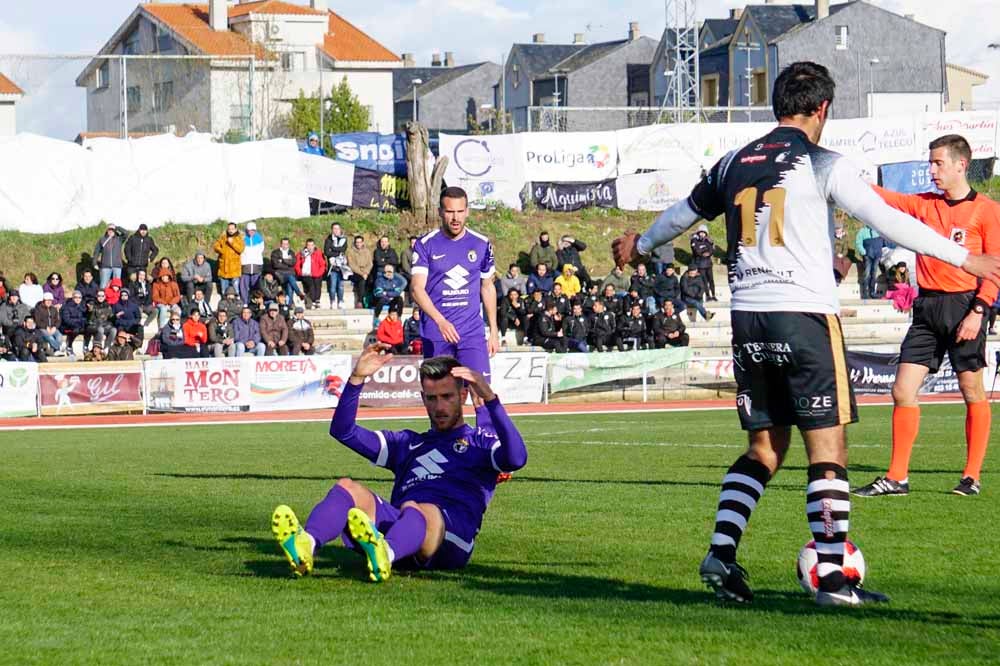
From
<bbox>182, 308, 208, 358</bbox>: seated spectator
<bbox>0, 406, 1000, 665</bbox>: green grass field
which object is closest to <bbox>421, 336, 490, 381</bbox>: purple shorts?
<bbox>0, 406, 1000, 665</bbox>: green grass field

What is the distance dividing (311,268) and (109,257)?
14.6 feet

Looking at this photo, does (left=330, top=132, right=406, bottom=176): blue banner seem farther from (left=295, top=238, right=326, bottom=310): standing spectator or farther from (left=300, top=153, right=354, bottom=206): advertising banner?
(left=295, top=238, right=326, bottom=310): standing spectator

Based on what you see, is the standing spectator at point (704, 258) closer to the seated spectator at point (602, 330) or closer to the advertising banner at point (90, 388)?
the seated spectator at point (602, 330)

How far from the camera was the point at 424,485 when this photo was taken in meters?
6.92

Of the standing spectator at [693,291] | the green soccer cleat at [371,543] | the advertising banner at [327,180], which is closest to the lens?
the green soccer cleat at [371,543]

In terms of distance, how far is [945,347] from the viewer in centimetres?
1016

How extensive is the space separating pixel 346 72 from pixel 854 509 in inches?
2870

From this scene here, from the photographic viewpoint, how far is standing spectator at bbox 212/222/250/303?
31.7m

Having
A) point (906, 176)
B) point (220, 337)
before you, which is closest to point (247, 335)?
point (220, 337)

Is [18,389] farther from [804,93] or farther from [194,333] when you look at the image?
[804,93]

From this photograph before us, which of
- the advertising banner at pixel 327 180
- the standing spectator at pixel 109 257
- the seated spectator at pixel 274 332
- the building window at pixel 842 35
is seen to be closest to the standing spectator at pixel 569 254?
the advertising banner at pixel 327 180

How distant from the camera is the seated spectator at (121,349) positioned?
27828mm

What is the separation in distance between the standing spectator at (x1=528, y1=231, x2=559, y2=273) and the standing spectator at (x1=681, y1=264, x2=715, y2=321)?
3066 mm

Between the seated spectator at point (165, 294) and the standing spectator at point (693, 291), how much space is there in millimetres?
11298
